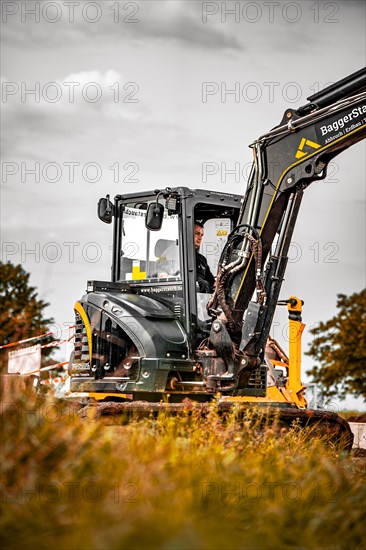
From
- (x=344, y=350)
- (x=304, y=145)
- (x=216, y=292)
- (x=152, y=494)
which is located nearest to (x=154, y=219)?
(x=216, y=292)

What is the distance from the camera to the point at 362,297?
5288cm

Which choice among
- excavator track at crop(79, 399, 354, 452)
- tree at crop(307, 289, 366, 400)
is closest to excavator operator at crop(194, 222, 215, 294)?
excavator track at crop(79, 399, 354, 452)

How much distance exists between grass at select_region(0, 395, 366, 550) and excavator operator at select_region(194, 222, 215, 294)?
450cm

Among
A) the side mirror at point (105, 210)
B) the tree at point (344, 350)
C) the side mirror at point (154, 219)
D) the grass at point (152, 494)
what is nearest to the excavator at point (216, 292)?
the side mirror at point (154, 219)

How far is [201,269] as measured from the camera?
11117 mm

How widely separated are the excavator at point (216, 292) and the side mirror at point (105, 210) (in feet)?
1.45

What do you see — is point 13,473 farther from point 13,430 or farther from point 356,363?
point 356,363

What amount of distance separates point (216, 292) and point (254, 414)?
1.45m

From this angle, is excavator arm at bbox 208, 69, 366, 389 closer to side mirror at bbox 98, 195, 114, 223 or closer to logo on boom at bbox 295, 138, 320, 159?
logo on boom at bbox 295, 138, 320, 159

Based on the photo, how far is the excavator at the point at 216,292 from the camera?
10.2m

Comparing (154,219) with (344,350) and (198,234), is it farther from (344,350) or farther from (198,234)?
(344,350)

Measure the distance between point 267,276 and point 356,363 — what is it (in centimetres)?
4060

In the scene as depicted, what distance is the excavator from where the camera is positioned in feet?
33.4

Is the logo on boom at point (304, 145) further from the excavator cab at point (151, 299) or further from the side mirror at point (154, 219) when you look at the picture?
the side mirror at point (154, 219)
